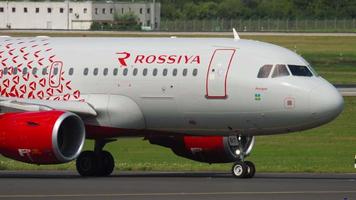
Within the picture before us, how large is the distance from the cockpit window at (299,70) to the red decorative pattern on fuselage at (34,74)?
20.5ft

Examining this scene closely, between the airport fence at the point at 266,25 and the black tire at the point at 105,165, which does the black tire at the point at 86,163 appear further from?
the airport fence at the point at 266,25

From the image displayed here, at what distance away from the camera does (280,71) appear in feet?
120

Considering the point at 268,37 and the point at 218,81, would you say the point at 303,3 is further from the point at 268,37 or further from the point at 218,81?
the point at 218,81

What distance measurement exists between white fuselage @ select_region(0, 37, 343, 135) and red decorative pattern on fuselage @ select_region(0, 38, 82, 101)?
3 cm

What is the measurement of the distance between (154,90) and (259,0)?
5630 inches

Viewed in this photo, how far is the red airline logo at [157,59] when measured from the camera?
37562 mm

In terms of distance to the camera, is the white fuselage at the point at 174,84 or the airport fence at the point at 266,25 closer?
the white fuselage at the point at 174,84

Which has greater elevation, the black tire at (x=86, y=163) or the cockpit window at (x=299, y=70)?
the cockpit window at (x=299, y=70)

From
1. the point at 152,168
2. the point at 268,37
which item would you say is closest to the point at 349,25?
the point at 268,37

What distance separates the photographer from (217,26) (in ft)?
534

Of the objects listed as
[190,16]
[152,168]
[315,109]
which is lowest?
[190,16]
